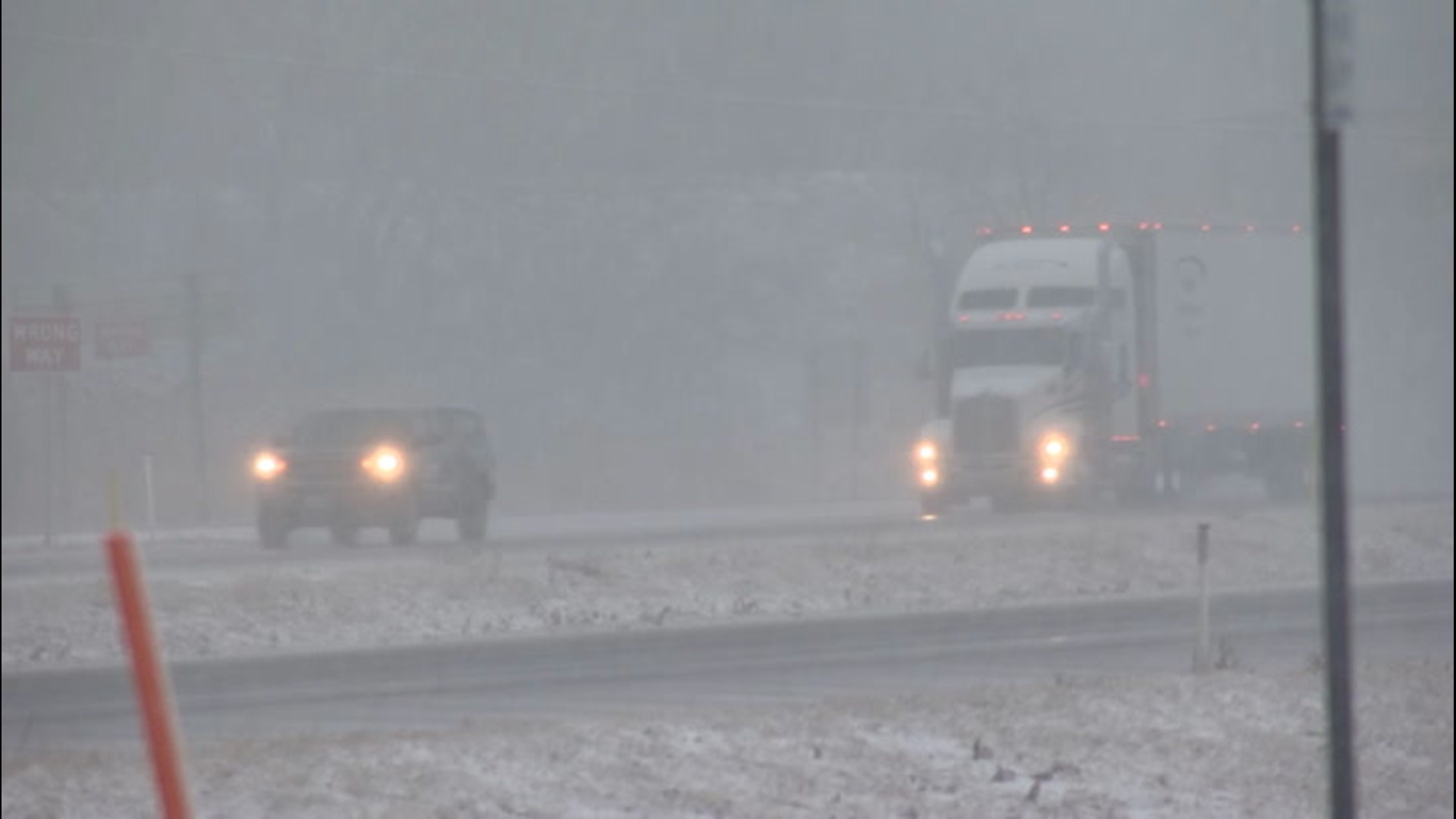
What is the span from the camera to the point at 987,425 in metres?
36.0

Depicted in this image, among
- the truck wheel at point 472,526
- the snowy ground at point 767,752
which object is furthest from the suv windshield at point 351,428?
the snowy ground at point 767,752

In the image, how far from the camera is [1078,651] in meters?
17.0

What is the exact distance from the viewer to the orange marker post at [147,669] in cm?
365

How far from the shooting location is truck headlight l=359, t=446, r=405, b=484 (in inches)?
1139

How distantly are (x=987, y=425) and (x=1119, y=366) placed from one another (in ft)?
8.48

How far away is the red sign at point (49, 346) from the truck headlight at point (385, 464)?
→ 392 cm

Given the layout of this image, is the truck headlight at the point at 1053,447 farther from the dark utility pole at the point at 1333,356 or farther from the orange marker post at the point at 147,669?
the orange marker post at the point at 147,669

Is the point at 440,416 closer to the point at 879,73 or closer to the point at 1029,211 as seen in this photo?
the point at 1029,211

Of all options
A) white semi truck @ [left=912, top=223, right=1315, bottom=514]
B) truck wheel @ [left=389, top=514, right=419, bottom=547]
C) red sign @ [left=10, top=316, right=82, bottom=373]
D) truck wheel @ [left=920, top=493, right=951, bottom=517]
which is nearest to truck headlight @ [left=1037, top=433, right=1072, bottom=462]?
white semi truck @ [left=912, top=223, right=1315, bottom=514]

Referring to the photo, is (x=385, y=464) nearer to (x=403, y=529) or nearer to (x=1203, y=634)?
(x=403, y=529)

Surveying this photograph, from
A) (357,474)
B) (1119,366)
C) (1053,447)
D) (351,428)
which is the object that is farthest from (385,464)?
(1119,366)

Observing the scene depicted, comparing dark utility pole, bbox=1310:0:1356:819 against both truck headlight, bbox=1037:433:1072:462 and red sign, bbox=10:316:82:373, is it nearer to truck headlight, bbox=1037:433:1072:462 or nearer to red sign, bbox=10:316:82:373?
red sign, bbox=10:316:82:373

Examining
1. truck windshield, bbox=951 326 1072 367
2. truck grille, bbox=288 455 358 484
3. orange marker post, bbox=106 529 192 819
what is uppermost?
orange marker post, bbox=106 529 192 819

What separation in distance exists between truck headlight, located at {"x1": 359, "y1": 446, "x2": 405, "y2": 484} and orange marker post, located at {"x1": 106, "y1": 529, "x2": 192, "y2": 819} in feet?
83.4
